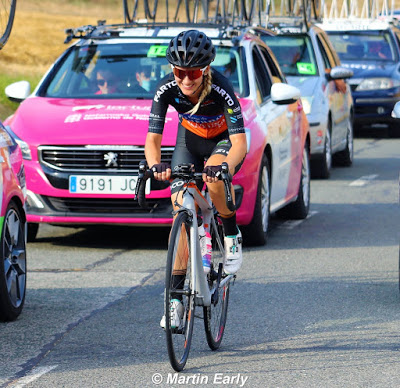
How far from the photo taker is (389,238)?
1048cm

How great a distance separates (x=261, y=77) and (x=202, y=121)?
4.56 meters

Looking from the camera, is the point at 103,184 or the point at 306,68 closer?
the point at 103,184

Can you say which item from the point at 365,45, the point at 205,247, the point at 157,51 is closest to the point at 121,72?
the point at 157,51

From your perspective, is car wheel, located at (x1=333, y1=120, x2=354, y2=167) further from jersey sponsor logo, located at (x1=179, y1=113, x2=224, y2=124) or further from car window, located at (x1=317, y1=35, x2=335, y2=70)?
jersey sponsor logo, located at (x1=179, y1=113, x2=224, y2=124)

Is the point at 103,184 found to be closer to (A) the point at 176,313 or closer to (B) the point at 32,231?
(B) the point at 32,231

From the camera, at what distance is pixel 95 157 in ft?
30.8

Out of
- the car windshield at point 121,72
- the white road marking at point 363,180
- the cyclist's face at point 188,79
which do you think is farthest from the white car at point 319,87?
the cyclist's face at point 188,79

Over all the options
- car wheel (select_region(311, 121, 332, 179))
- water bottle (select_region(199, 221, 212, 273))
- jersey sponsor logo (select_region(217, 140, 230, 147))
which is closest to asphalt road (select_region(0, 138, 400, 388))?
water bottle (select_region(199, 221, 212, 273))

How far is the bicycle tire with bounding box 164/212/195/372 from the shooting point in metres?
5.57

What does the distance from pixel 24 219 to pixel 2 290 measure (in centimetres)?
75

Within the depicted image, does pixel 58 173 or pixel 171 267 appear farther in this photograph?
pixel 58 173

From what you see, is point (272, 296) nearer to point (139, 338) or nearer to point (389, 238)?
point (139, 338)

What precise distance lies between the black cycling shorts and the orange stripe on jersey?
0.07ft

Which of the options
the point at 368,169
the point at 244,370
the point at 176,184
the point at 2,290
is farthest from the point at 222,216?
the point at 368,169
